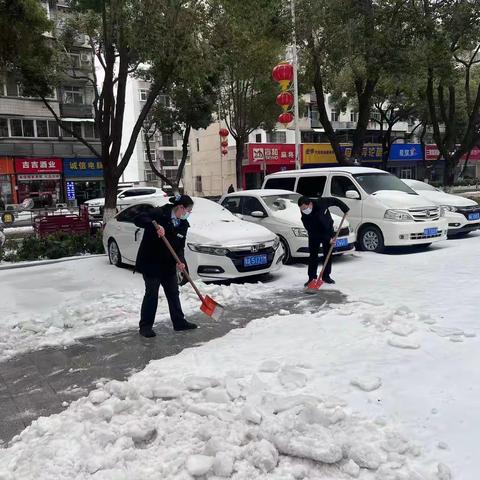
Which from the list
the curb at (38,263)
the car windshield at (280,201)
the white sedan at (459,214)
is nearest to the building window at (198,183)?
the white sedan at (459,214)

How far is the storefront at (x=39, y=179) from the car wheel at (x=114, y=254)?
23.3 m

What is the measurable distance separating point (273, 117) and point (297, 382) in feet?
80.1

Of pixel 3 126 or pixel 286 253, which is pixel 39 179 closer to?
pixel 3 126

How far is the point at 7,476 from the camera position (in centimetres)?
288

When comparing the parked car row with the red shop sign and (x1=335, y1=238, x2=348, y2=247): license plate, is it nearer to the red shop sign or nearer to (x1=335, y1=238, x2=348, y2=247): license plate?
(x1=335, y1=238, x2=348, y2=247): license plate

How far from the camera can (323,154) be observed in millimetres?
38938

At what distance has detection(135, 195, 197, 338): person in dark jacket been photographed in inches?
217

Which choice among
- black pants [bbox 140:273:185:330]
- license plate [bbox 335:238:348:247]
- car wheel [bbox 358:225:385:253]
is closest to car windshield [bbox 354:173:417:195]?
car wheel [bbox 358:225:385:253]

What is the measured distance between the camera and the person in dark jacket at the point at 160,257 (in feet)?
18.1

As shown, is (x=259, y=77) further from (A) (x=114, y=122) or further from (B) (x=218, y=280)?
(B) (x=218, y=280)

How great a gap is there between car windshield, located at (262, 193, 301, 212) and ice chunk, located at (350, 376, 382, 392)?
6.13m

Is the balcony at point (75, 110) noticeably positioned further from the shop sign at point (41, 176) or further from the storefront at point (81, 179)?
the shop sign at point (41, 176)

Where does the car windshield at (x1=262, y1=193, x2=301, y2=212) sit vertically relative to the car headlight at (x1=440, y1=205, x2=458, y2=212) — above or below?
above

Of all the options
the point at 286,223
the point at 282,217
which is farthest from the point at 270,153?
the point at 286,223
